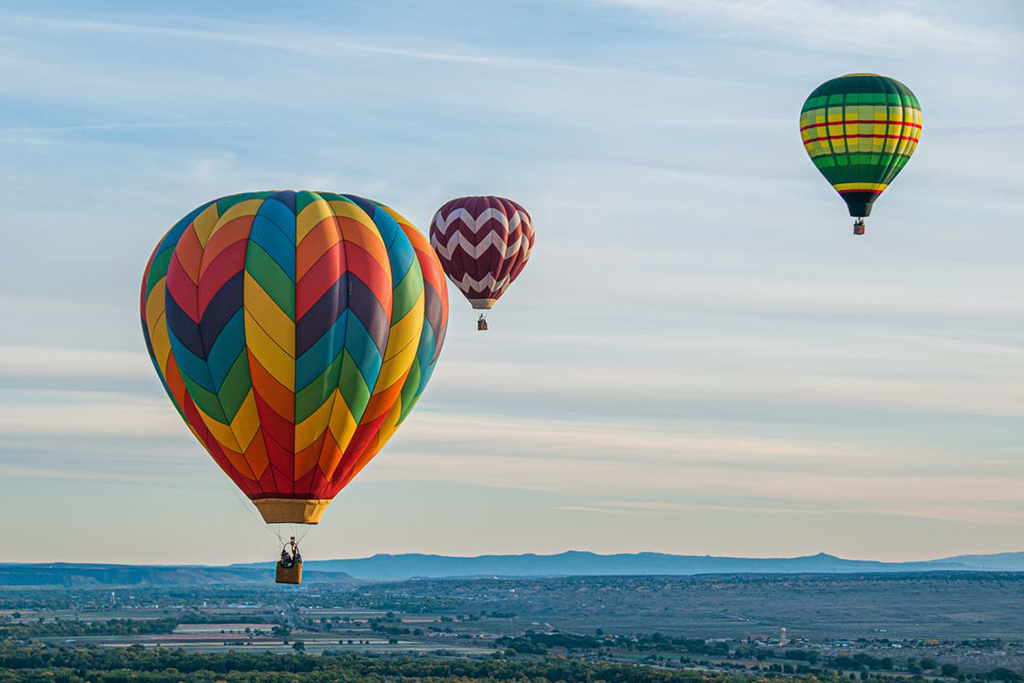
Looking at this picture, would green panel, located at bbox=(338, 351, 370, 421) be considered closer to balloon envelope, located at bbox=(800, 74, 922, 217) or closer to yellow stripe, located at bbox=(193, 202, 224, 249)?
yellow stripe, located at bbox=(193, 202, 224, 249)

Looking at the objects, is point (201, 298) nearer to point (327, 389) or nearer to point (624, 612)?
point (327, 389)

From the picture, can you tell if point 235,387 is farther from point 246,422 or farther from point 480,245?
point 480,245

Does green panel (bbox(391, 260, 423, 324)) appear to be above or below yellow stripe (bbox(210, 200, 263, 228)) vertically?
below

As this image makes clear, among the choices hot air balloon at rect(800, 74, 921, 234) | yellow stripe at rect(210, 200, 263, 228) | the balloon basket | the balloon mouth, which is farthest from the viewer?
hot air balloon at rect(800, 74, 921, 234)

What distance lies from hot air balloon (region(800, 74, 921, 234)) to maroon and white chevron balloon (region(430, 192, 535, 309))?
14.3m

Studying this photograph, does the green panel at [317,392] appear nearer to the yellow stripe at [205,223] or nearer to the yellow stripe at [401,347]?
the yellow stripe at [401,347]

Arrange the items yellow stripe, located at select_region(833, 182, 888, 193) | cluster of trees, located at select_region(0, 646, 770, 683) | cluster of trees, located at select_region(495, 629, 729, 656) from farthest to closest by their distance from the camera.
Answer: cluster of trees, located at select_region(495, 629, 729, 656) → cluster of trees, located at select_region(0, 646, 770, 683) → yellow stripe, located at select_region(833, 182, 888, 193)

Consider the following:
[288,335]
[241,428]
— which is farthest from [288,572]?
[288,335]

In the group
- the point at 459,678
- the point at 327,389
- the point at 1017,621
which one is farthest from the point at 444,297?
the point at 1017,621

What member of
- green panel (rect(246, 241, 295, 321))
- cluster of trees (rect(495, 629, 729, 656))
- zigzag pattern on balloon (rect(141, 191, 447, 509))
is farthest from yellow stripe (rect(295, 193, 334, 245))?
cluster of trees (rect(495, 629, 729, 656))

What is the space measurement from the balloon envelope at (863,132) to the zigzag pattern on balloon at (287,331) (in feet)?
60.1

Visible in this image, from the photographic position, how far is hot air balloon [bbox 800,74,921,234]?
183 ft

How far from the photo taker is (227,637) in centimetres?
15600

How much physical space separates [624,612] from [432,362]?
15553cm
